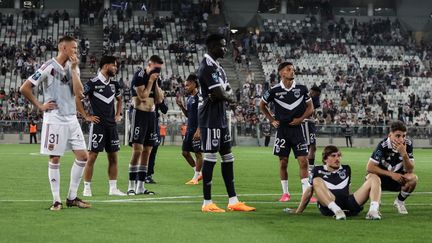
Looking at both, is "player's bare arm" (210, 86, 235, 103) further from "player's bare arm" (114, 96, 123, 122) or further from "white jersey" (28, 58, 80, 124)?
"player's bare arm" (114, 96, 123, 122)

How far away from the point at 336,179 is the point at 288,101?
3244mm

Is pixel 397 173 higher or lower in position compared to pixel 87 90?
lower

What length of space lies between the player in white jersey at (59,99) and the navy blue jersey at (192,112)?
6.99 metres

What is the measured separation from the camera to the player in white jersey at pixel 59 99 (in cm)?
1135

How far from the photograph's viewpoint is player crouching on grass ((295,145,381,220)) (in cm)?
1071

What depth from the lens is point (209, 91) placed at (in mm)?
11594

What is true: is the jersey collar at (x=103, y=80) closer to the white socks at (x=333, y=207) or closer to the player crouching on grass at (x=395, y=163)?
the player crouching on grass at (x=395, y=163)

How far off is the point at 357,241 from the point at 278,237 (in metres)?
0.84

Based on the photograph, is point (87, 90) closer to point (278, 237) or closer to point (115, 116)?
point (115, 116)

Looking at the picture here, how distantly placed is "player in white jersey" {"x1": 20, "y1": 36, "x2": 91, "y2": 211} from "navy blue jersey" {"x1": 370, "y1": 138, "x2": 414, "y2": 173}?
402 cm

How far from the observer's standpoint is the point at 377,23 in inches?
2709

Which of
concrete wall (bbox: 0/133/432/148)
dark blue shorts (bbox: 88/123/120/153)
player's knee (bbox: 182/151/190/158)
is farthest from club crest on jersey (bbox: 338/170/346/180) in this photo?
concrete wall (bbox: 0/133/432/148)

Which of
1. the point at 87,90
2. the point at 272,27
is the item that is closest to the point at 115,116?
the point at 87,90

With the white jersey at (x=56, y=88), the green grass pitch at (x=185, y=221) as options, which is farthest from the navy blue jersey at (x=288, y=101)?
the white jersey at (x=56, y=88)
